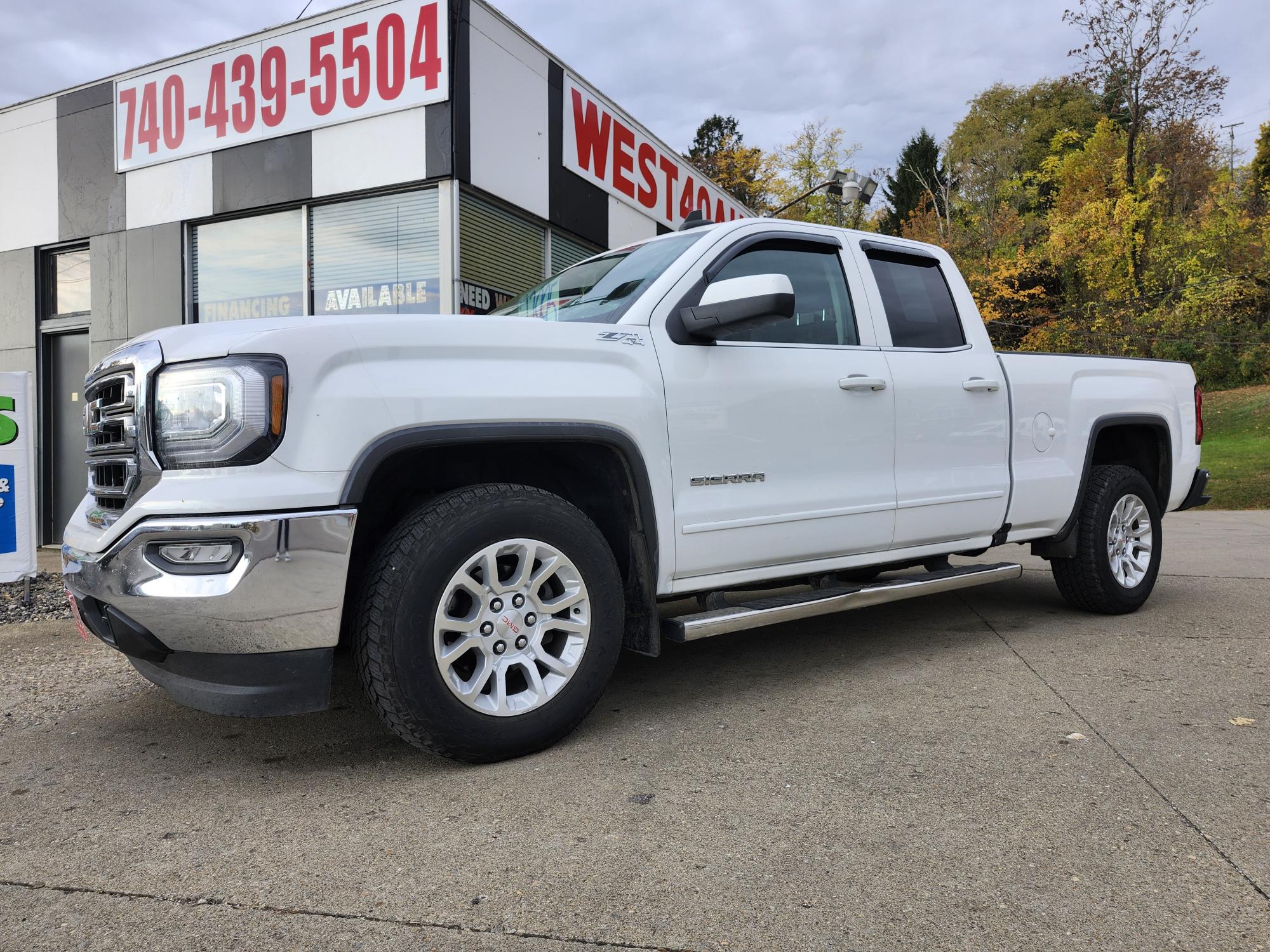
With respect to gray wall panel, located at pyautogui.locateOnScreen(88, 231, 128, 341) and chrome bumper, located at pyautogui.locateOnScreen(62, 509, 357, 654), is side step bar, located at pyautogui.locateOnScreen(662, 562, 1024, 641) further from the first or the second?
gray wall panel, located at pyautogui.locateOnScreen(88, 231, 128, 341)

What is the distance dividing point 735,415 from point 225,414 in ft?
5.72

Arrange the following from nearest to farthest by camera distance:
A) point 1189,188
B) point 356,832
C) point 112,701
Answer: point 356,832
point 112,701
point 1189,188

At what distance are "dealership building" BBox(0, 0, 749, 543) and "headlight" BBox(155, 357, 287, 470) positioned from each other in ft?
18.4

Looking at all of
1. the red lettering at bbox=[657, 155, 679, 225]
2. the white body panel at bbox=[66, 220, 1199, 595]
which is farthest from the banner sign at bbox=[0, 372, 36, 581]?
the red lettering at bbox=[657, 155, 679, 225]

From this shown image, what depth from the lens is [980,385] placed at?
4297mm

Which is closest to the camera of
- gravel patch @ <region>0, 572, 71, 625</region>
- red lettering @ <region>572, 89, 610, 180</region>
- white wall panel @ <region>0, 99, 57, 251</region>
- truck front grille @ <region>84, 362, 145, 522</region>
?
truck front grille @ <region>84, 362, 145, 522</region>

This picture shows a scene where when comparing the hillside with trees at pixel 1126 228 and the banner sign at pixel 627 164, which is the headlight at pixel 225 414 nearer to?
the banner sign at pixel 627 164

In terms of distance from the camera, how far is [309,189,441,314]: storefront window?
823 cm

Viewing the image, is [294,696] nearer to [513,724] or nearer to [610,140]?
[513,724]

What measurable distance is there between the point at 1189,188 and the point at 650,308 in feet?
117

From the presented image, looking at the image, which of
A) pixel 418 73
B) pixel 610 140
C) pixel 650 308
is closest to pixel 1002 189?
pixel 610 140

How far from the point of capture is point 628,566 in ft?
10.9

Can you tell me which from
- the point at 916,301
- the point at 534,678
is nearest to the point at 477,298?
the point at 916,301

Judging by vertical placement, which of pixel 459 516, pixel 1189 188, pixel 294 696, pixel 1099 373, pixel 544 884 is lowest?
pixel 544 884
